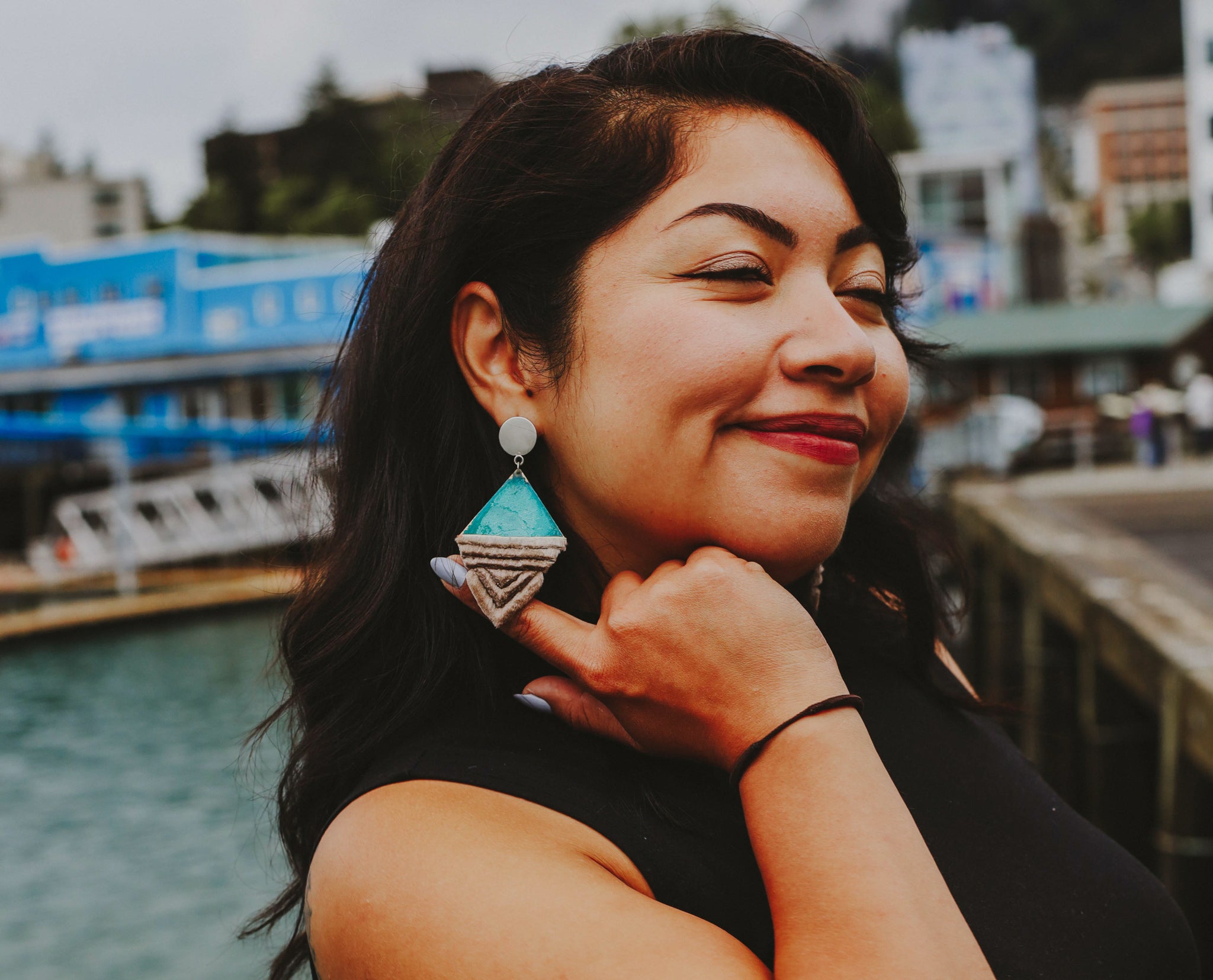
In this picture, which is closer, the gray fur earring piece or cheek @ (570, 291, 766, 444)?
cheek @ (570, 291, 766, 444)

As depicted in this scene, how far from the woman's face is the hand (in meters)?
0.06

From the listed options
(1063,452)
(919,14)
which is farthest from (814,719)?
(919,14)

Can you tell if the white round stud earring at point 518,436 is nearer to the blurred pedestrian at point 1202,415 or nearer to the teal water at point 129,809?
the teal water at point 129,809

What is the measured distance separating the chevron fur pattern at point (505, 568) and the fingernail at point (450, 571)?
11mm

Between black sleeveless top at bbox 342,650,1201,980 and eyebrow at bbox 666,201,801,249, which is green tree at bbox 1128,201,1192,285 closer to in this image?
black sleeveless top at bbox 342,650,1201,980

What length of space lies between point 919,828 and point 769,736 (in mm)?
269

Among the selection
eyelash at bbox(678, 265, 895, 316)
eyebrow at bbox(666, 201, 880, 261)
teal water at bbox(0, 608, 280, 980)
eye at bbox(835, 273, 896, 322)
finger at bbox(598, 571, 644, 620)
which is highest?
eyebrow at bbox(666, 201, 880, 261)

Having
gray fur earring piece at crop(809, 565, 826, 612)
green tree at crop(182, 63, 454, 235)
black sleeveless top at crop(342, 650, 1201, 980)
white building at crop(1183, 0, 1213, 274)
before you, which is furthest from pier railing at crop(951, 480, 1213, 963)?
white building at crop(1183, 0, 1213, 274)

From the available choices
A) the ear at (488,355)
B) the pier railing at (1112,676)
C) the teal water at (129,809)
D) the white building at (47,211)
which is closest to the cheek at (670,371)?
the ear at (488,355)

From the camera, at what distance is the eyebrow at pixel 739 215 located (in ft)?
3.63

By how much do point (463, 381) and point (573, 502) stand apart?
0.19m

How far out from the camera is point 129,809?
11578 millimetres

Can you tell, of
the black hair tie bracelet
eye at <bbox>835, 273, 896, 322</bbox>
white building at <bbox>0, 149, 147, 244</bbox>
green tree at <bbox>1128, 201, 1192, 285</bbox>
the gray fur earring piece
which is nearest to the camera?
the black hair tie bracelet

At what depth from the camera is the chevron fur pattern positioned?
3.65ft
